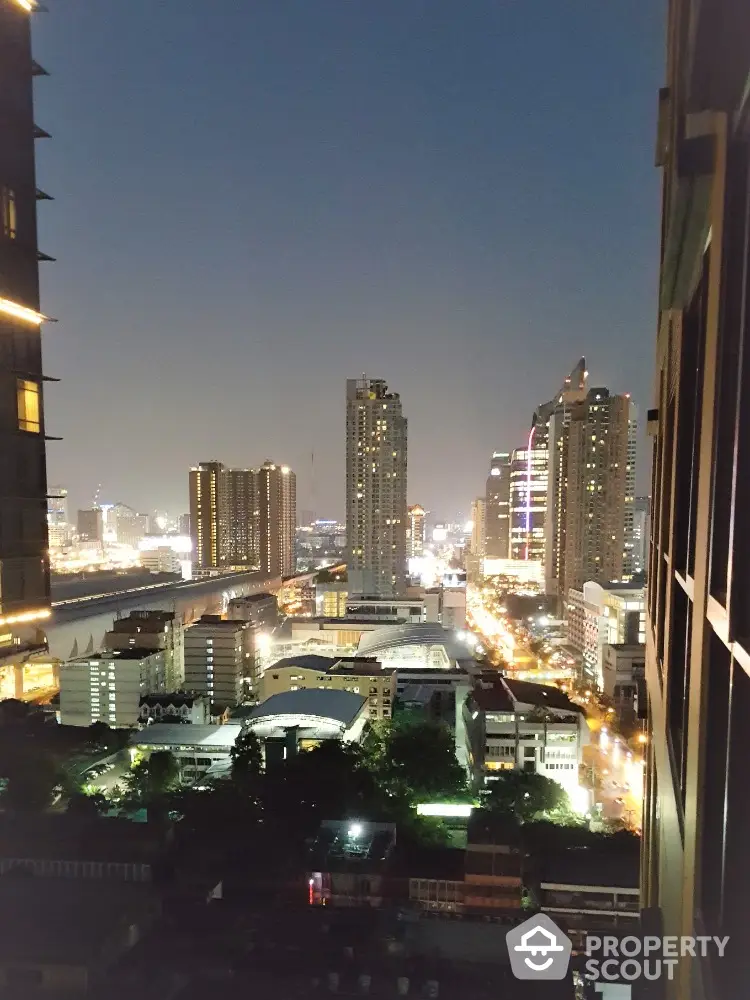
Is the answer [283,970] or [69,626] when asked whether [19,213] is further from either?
[69,626]

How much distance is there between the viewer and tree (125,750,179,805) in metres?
4.42

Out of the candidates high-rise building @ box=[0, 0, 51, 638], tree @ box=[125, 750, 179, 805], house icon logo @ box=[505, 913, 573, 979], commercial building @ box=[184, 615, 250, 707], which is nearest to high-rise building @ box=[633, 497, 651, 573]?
commercial building @ box=[184, 615, 250, 707]

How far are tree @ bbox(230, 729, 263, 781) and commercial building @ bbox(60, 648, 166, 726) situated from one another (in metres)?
2.49

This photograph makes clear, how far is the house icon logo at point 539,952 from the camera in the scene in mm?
2068

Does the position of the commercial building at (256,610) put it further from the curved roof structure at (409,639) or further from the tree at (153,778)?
the tree at (153,778)

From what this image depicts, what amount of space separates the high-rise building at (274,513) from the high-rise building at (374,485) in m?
5.17

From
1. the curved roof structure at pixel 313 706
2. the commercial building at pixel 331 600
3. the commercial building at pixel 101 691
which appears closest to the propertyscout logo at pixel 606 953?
the curved roof structure at pixel 313 706

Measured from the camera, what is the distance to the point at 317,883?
2.98 metres

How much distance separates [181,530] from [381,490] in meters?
22.4

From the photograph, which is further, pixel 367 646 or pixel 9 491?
Answer: pixel 367 646

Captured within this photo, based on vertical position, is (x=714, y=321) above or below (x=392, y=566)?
above

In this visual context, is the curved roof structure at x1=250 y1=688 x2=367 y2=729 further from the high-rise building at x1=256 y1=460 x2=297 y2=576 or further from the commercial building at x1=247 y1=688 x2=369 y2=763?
the high-rise building at x1=256 y1=460 x2=297 y2=576

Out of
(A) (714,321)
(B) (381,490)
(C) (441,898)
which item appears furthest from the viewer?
(B) (381,490)

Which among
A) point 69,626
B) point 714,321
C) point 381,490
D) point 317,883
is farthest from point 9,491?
point 381,490
